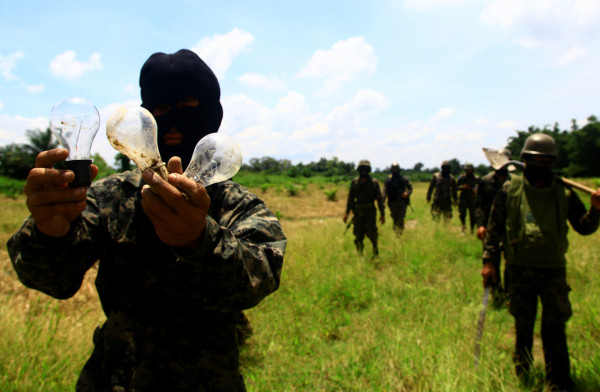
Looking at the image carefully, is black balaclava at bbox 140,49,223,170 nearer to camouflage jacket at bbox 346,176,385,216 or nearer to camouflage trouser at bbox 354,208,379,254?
camouflage trouser at bbox 354,208,379,254

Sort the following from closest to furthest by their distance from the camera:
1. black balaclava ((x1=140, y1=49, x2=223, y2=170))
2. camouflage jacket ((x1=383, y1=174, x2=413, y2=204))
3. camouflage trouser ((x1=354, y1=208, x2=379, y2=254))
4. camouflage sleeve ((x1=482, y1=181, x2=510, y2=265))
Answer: black balaclava ((x1=140, y1=49, x2=223, y2=170)) → camouflage sleeve ((x1=482, y1=181, x2=510, y2=265)) → camouflage trouser ((x1=354, y1=208, x2=379, y2=254)) → camouflage jacket ((x1=383, y1=174, x2=413, y2=204))

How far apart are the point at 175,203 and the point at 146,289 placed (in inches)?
25.2

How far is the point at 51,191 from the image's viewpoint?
36.8 inches

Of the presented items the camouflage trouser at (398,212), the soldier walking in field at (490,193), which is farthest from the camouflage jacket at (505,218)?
the camouflage trouser at (398,212)

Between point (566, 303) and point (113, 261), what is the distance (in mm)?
3185

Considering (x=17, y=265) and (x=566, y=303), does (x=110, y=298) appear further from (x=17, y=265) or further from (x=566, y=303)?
(x=566, y=303)

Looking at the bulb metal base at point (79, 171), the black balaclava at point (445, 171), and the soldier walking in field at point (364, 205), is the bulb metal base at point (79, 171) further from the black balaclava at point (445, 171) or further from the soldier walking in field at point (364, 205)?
the black balaclava at point (445, 171)

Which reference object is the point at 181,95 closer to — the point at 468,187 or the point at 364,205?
the point at 364,205

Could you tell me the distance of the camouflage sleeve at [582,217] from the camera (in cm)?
290

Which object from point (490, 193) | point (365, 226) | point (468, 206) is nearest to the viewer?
point (490, 193)

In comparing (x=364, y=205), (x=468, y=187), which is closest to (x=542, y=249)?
(x=364, y=205)

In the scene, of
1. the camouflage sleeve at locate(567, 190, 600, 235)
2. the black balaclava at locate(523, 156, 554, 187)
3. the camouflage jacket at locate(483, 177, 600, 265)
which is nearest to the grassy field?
the camouflage jacket at locate(483, 177, 600, 265)

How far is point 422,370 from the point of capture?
2777 mm

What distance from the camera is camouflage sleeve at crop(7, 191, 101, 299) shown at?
1084 mm
